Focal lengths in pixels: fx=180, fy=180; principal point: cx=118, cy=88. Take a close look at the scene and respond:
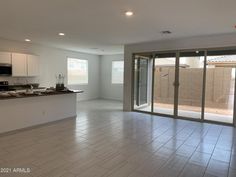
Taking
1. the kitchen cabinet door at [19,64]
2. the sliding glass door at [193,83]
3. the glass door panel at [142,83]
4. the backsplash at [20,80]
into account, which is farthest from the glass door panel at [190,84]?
the backsplash at [20,80]

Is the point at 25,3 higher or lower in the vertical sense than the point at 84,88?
higher

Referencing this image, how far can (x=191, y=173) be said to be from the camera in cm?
260

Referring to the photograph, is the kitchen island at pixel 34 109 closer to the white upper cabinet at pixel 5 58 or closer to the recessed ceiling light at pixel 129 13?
the white upper cabinet at pixel 5 58

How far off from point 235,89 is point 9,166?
5533 millimetres

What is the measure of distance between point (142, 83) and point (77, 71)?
3.67 metres

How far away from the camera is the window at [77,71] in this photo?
8646mm

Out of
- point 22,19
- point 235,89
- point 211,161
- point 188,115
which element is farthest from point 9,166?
point 235,89

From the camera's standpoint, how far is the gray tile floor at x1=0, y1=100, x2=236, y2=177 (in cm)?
265

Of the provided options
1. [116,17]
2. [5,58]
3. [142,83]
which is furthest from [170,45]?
[5,58]

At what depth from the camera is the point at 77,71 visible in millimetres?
9078

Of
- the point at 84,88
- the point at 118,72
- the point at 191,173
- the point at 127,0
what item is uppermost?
the point at 127,0

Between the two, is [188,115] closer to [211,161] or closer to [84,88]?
[211,161]

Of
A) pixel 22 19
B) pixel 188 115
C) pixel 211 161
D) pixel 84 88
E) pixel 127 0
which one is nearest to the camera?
pixel 127 0

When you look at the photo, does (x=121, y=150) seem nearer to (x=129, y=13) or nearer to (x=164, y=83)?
(x=129, y=13)
